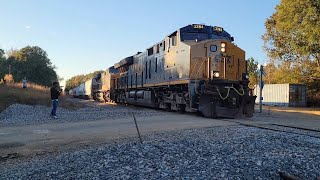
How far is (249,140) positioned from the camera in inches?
259

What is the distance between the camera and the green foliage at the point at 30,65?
6172cm

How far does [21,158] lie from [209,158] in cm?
369

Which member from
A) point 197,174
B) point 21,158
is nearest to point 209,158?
point 197,174

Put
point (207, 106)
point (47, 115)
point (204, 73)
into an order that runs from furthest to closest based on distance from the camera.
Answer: point (47, 115) → point (204, 73) → point (207, 106)

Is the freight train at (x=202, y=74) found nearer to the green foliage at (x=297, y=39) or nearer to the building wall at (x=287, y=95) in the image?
the green foliage at (x=297, y=39)

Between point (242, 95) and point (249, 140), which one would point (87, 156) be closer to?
point (249, 140)

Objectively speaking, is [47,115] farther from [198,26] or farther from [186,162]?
[186,162]

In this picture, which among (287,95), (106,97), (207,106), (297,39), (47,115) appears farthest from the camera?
(106,97)

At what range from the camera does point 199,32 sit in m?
15.0

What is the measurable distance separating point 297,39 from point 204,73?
1582cm

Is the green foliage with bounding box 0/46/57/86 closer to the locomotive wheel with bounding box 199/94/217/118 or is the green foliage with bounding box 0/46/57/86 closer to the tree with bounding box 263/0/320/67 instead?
the tree with bounding box 263/0/320/67

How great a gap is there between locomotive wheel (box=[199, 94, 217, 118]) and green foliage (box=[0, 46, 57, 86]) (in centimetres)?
5405

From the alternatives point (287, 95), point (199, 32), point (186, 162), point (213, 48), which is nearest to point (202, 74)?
point (213, 48)

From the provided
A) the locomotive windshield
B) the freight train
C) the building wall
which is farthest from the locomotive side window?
the building wall
